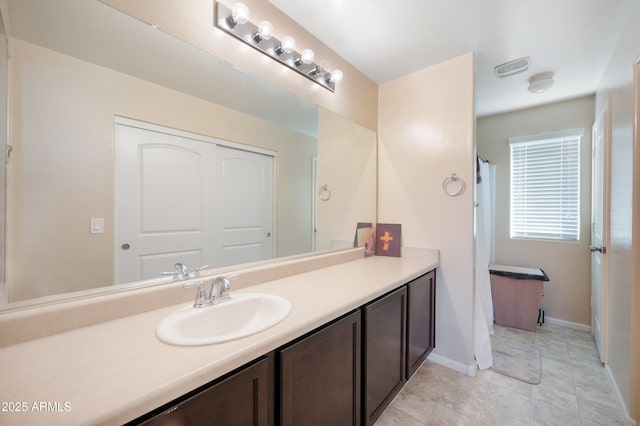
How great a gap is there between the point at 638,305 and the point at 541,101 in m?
2.22

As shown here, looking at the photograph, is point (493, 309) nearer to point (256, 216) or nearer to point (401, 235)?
point (401, 235)

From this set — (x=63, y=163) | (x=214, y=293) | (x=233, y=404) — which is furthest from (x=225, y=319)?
(x=63, y=163)

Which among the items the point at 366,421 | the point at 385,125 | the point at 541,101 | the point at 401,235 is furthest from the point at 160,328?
the point at 541,101

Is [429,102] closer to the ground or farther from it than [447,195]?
farther from it

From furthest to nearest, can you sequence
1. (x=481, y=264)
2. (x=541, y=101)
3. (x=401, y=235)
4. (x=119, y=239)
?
(x=541, y=101) → (x=481, y=264) → (x=401, y=235) → (x=119, y=239)

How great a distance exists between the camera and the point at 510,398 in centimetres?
170

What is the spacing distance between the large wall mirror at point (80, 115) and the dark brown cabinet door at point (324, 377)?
66cm

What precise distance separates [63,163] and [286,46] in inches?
46.6

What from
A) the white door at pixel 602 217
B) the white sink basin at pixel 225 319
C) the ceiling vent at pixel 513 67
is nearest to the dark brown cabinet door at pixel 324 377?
the white sink basin at pixel 225 319

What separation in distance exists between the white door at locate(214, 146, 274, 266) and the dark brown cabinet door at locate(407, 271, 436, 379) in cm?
97

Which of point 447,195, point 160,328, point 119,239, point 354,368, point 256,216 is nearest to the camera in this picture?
point 160,328

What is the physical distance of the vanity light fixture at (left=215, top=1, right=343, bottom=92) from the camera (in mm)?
1259

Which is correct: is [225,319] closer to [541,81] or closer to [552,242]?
[541,81]

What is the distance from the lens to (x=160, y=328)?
Result: 2.80ft
